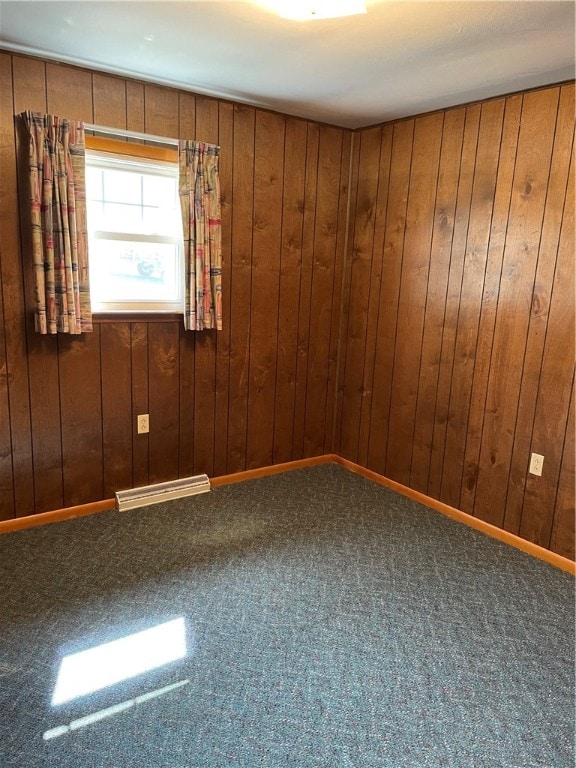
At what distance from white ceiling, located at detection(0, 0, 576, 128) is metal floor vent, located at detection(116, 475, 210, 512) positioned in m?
2.22

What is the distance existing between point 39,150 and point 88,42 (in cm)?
51

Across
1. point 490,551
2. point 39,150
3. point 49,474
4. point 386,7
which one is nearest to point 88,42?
point 39,150

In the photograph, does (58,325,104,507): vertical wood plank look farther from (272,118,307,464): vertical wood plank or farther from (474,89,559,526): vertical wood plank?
(474,89,559,526): vertical wood plank

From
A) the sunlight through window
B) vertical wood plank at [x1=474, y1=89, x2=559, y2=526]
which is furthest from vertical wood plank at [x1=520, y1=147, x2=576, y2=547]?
the sunlight through window

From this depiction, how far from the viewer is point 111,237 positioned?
283cm

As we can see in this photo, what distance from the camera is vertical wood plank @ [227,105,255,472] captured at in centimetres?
309

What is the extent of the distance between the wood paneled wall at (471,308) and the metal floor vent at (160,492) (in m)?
1.16

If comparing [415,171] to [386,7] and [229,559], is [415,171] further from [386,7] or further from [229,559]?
[229,559]

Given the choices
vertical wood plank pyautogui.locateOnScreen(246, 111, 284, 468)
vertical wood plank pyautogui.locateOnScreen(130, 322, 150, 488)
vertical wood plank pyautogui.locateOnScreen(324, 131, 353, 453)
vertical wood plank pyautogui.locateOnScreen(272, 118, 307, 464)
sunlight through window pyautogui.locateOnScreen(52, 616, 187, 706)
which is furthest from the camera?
vertical wood plank pyautogui.locateOnScreen(324, 131, 353, 453)

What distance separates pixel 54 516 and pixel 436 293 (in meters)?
2.48

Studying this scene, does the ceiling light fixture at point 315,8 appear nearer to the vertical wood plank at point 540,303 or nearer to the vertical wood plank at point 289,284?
the vertical wood plank at point 540,303

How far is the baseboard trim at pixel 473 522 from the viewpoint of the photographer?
8.62ft

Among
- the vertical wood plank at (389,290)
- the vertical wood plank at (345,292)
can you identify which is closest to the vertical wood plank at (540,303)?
the vertical wood plank at (389,290)

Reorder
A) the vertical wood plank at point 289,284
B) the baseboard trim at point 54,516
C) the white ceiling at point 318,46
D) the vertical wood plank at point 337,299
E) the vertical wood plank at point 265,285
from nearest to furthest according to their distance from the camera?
the white ceiling at point 318,46
the baseboard trim at point 54,516
the vertical wood plank at point 265,285
the vertical wood plank at point 289,284
the vertical wood plank at point 337,299
